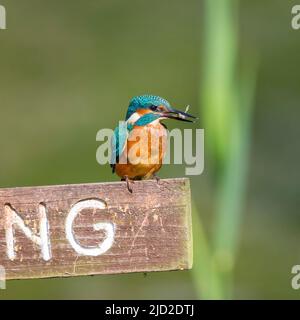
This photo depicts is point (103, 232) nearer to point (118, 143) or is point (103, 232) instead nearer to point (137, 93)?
point (118, 143)

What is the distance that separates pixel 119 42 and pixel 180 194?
2.40 meters

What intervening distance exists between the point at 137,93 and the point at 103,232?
1.86m

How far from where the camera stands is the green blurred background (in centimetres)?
324

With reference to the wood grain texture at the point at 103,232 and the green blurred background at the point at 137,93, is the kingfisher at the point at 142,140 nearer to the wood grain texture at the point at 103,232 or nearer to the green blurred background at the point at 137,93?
the wood grain texture at the point at 103,232

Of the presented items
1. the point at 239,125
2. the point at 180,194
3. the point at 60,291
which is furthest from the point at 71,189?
the point at 60,291

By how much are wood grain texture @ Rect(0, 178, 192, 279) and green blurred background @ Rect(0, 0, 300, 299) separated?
1452mm

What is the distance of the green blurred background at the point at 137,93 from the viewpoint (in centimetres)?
324

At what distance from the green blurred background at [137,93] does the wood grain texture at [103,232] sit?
1.45m

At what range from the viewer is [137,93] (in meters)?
3.42

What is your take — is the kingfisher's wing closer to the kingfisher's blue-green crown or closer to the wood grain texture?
the kingfisher's blue-green crown

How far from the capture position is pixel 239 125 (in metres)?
1.62

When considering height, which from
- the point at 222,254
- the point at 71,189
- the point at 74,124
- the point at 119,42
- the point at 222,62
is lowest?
the point at 222,254

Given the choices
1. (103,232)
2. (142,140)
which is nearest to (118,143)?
(142,140)

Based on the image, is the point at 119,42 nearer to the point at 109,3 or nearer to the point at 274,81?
the point at 109,3
